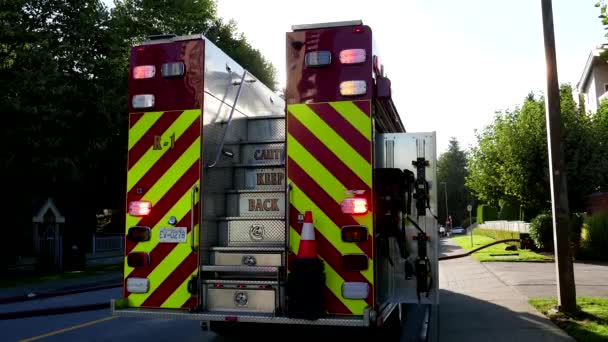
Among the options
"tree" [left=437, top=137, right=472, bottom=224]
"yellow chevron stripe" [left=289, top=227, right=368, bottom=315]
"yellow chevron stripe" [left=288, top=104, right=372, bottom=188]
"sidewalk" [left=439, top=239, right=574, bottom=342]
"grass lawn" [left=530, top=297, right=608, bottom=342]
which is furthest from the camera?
"tree" [left=437, top=137, right=472, bottom=224]

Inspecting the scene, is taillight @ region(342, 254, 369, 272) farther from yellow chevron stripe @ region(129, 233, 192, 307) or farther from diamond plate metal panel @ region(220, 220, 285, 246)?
yellow chevron stripe @ region(129, 233, 192, 307)

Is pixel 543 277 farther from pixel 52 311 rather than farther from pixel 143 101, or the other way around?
pixel 143 101

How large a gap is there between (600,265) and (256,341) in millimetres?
15950

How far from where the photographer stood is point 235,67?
21.1ft

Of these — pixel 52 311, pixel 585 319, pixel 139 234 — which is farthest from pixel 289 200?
pixel 52 311

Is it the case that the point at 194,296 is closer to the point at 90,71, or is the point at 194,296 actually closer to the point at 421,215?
the point at 421,215

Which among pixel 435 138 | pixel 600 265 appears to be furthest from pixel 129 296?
pixel 600 265

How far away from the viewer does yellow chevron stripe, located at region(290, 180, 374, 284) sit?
16.4 feet

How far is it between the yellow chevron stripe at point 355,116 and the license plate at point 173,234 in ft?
6.15

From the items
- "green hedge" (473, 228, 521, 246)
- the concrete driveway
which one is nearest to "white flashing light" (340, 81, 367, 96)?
the concrete driveway

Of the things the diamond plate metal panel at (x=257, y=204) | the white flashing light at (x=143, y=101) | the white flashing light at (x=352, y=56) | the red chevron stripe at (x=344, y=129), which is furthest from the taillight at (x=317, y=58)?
the white flashing light at (x=143, y=101)

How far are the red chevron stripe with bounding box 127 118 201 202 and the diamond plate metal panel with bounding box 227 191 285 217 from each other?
30.9 inches

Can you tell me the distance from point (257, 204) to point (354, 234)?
1327 millimetres

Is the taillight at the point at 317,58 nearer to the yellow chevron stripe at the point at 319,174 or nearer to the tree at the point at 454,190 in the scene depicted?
the yellow chevron stripe at the point at 319,174
